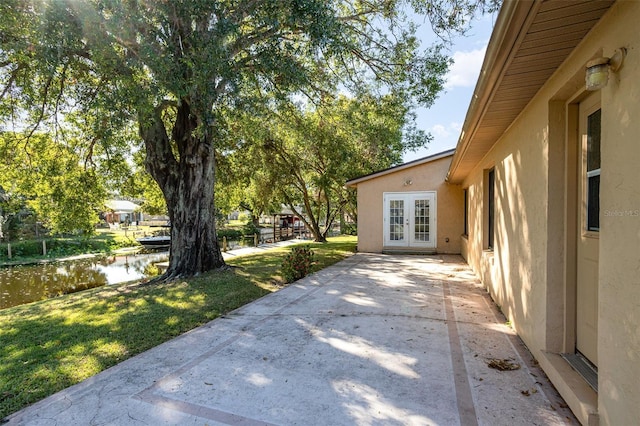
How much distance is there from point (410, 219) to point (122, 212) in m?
37.3

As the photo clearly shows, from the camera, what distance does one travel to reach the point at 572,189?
3.00m

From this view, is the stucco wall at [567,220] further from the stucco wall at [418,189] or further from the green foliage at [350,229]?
the green foliage at [350,229]

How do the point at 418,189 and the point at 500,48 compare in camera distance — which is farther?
the point at 418,189

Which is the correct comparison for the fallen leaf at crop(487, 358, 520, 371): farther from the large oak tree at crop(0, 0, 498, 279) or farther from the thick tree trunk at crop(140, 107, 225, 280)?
the thick tree trunk at crop(140, 107, 225, 280)

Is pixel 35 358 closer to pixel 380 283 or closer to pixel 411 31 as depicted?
pixel 380 283

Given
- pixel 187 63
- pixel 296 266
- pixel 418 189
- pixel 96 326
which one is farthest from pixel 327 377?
pixel 418 189

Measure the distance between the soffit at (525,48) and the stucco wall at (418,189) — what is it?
26.1ft

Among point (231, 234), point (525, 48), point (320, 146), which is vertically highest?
point (320, 146)

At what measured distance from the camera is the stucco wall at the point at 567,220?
1873 millimetres

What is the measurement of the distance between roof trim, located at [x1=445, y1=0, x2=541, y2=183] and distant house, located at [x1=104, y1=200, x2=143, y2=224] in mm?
29432

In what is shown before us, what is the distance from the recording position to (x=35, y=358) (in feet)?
12.2

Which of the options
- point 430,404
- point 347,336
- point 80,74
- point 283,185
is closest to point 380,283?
point 347,336

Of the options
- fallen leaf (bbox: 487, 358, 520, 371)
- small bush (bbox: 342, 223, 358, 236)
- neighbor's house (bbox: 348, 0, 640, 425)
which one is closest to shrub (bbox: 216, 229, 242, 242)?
small bush (bbox: 342, 223, 358, 236)

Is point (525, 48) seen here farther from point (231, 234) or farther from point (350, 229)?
point (231, 234)
